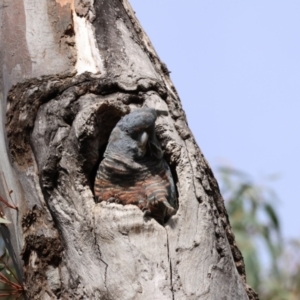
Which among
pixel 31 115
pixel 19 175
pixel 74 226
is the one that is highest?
pixel 31 115

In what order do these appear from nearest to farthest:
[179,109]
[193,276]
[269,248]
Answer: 1. [193,276]
2. [179,109]
3. [269,248]

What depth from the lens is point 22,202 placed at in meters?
2.26

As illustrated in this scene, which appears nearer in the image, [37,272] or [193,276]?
[193,276]

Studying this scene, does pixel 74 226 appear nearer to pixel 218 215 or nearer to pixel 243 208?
pixel 218 215

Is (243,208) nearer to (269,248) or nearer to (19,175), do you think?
(269,248)

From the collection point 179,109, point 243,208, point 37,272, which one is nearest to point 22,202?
point 37,272

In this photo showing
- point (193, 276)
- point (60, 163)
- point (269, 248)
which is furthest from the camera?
point (269, 248)

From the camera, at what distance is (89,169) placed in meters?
2.23

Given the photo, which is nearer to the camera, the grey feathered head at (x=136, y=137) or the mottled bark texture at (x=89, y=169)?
the mottled bark texture at (x=89, y=169)

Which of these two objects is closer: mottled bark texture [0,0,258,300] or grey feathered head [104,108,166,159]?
mottled bark texture [0,0,258,300]

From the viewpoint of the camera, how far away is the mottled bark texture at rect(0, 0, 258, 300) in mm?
2035

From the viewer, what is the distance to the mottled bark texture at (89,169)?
80.1 inches

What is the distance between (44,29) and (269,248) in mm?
3138

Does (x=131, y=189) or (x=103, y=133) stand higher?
(x=103, y=133)
